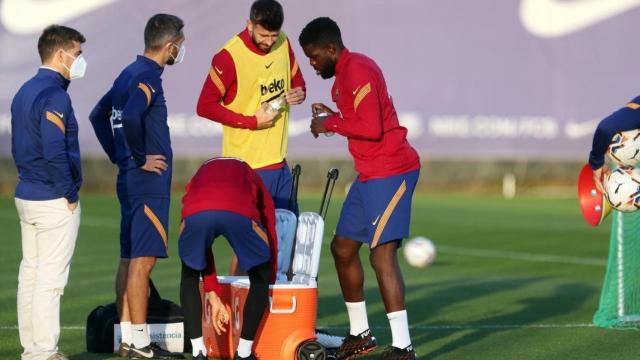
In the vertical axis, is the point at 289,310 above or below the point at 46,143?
below

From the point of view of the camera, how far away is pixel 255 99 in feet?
31.2

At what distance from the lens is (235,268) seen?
9.58 metres

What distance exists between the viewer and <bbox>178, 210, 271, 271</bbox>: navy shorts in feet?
26.0

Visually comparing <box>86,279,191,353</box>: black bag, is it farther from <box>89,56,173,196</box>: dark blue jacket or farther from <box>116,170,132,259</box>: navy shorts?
<box>89,56,173,196</box>: dark blue jacket

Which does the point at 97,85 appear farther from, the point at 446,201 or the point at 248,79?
the point at 248,79

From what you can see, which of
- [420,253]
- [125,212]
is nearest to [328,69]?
[125,212]

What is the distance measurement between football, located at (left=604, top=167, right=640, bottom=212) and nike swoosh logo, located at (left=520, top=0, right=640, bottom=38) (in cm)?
1327

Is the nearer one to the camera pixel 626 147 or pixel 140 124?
pixel 140 124

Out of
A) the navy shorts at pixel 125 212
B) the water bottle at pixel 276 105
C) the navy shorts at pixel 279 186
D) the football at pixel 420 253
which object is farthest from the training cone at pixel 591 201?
the football at pixel 420 253

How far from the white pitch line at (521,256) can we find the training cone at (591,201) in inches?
229

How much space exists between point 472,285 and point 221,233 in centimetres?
632

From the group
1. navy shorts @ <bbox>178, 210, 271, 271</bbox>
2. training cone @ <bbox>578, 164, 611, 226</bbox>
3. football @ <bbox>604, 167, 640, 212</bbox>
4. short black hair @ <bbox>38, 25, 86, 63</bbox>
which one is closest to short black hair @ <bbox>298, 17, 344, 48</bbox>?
navy shorts @ <bbox>178, 210, 271, 271</bbox>

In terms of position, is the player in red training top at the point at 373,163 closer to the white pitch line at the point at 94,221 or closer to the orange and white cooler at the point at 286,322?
the orange and white cooler at the point at 286,322

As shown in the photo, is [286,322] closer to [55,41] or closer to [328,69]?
[328,69]
